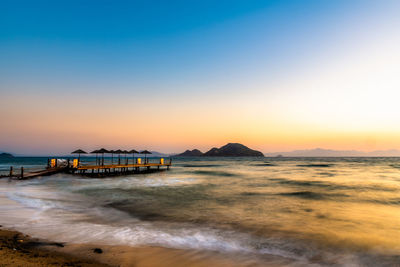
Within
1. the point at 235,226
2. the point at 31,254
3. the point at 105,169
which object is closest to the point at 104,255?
the point at 31,254

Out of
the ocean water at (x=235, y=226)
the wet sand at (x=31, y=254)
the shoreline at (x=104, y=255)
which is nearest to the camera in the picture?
the wet sand at (x=31, y=254)

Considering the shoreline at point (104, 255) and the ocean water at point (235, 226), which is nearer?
the shoreline at point (104, 255)

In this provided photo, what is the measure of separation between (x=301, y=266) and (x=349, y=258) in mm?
2090

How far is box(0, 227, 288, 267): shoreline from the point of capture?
607cm

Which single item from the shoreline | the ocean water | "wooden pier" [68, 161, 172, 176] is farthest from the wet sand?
"wooden pier" [68, 161, 172, 176]

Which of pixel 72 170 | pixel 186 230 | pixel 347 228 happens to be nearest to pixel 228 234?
pixel 186 230

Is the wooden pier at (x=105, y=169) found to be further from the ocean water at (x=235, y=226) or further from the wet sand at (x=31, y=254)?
the wet sand at (x=31, y=254)

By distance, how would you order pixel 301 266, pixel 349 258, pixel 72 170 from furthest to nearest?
Result: pixel 72 170 < pixel 349 258 < pixel 301 266

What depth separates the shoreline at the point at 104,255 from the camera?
6.07 meters

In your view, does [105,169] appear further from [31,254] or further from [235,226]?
[31,254]

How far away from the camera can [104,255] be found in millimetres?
6832

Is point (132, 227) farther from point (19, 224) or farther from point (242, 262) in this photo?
point (242, 262)

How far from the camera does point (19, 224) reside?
9.70 metres

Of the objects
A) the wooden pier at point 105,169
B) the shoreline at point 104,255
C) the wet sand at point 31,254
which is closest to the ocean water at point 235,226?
the shoreline at point 104,255
